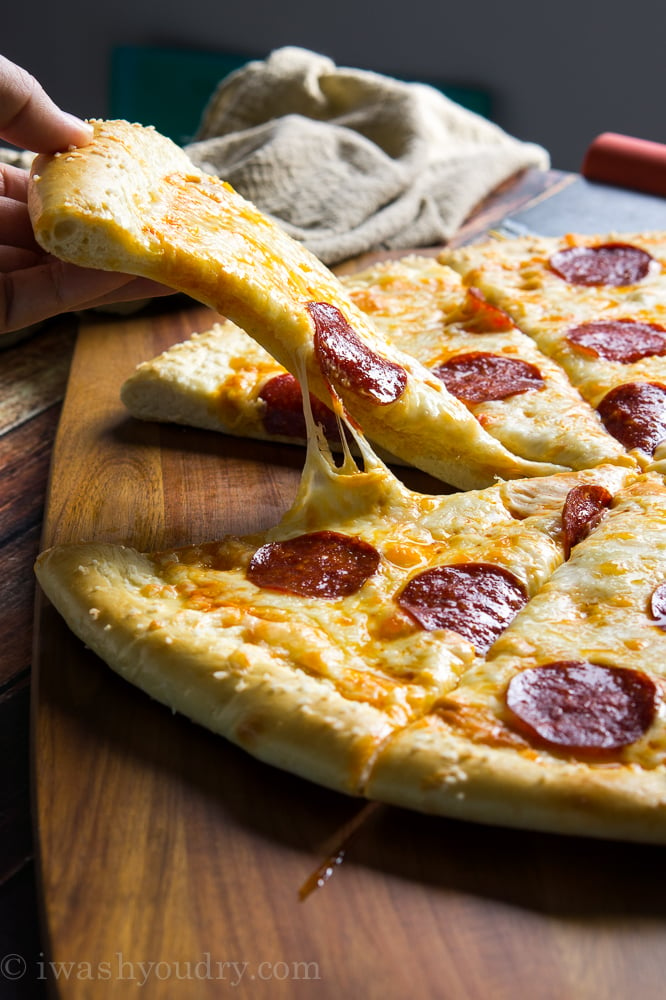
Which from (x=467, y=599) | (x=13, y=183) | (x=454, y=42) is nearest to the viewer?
(x=467, y=599)

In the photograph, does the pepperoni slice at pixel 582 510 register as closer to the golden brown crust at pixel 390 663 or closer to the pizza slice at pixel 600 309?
the golden brown crust at pixel 390 663

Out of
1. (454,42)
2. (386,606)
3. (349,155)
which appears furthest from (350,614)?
(454,42)

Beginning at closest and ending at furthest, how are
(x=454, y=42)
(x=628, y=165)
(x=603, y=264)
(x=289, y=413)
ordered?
(x=289, y=413) → (x=603, y=264) → (x=628, y=165) → (x=454, y=42)

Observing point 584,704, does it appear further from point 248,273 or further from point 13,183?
point 13,183

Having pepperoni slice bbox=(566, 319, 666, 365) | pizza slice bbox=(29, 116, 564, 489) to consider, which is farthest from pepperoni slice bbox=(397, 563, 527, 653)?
pepperoni slice bbox=(566, 319, 666, 365)

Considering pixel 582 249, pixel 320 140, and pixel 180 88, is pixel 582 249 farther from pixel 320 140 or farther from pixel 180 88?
pixel 180 88

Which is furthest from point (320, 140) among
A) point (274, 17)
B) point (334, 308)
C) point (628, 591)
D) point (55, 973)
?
point (274, 17)


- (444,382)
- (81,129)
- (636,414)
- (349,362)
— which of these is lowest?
(444,382)
